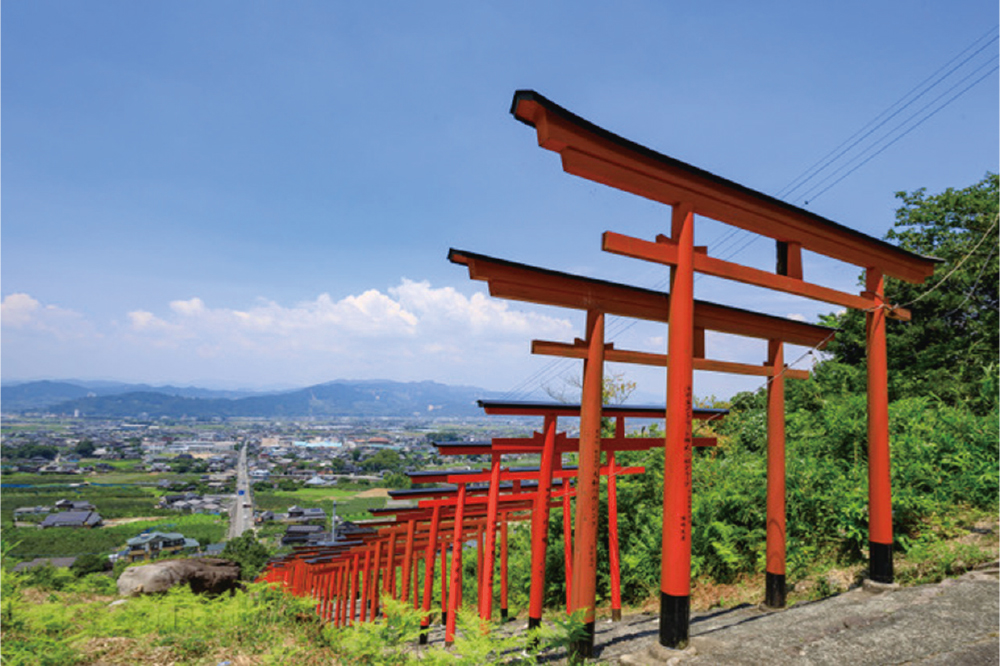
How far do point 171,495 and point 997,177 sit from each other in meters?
111

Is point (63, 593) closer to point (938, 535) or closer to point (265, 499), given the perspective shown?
point (938, 535)

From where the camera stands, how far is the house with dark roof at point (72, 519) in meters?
64.9

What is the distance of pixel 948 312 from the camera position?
15844 mm

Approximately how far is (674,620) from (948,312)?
15.9 meters

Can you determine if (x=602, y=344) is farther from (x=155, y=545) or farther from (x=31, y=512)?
(x=31, y=512)

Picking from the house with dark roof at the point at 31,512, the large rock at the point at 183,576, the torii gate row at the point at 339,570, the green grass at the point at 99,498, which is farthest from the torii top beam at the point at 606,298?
the house with dark roof at the point at 31,512

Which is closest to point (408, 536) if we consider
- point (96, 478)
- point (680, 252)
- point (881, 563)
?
point (881, 563)

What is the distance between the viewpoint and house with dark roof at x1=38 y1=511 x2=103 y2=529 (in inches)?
2554

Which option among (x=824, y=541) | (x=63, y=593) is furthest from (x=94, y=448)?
(x=824, y=541)

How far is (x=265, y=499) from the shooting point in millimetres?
96875

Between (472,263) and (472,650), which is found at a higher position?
(472,263)

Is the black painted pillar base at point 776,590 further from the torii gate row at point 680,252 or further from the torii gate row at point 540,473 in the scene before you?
the torii gate row at point 540,473

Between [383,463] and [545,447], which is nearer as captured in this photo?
[545,447]

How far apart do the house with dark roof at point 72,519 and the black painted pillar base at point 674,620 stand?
81.4 meters
